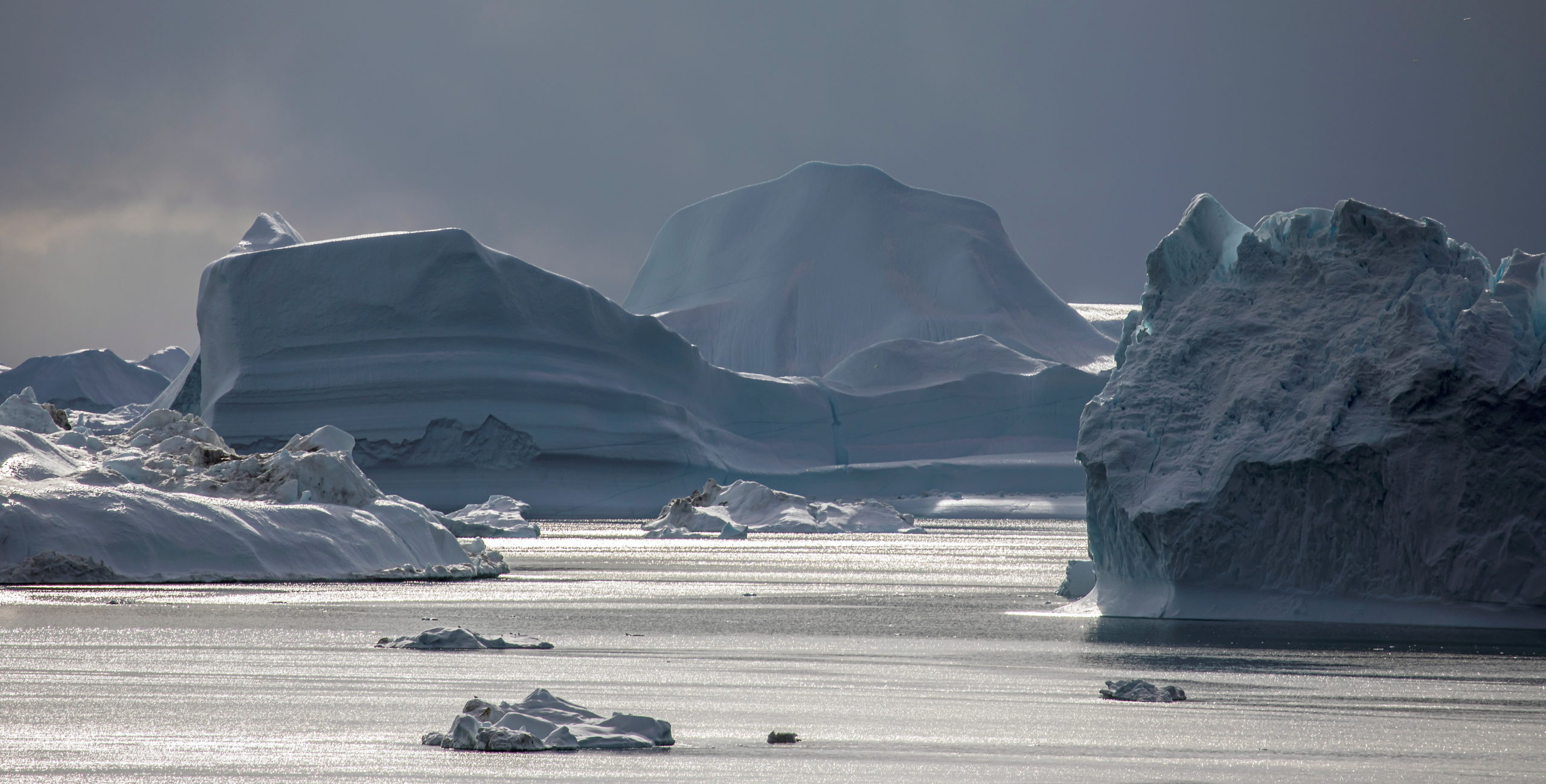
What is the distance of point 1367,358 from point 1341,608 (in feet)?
8.18

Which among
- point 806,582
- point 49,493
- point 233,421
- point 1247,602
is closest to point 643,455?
point 233,421

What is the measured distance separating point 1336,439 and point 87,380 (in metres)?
91.5

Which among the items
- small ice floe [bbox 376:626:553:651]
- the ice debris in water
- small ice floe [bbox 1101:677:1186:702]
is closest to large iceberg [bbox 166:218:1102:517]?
the ice debris in water

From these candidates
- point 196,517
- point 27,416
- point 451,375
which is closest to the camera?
point 196,517

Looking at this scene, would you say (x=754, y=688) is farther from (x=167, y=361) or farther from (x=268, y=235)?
(x=167, y=361)

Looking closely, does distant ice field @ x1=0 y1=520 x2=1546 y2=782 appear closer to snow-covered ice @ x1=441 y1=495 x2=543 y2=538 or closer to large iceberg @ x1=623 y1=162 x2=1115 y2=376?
snow-covered ice @ x1=441 y1=495 x2=543 y2=538

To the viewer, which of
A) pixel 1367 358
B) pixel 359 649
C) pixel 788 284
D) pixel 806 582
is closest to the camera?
pixel 359 649

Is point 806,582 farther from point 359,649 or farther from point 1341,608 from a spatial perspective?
point 359,649

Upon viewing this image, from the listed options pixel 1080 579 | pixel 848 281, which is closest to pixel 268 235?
pixel 848 281

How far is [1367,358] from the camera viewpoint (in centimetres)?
1505

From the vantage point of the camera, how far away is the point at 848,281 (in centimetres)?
8938

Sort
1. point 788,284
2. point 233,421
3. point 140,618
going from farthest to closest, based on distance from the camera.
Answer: point 788,284
point 233,421
point 140,618

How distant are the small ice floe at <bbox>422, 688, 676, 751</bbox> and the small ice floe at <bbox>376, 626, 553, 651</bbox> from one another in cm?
421

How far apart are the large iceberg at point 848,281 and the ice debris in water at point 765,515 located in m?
36.9
